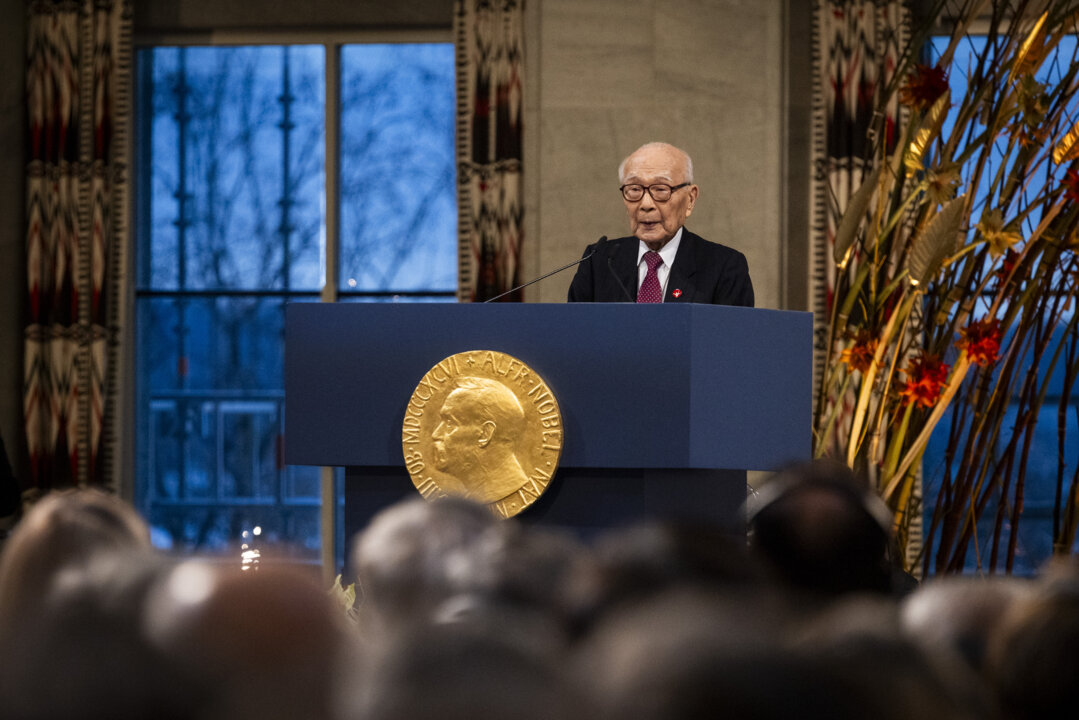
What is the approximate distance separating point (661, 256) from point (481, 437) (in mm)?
1264

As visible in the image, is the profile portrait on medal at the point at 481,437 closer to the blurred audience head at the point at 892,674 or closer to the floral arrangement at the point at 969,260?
the floral arrangement at the point at 969,260

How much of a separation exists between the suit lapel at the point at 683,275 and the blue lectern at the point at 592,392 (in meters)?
0.75

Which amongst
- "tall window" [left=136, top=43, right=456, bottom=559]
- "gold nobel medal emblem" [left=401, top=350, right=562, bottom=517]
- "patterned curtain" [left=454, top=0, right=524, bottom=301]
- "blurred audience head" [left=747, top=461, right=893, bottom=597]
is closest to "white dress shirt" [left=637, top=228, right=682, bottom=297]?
"gold nobel medal emblem" [left=401, top=350, right=562, bottom=517]

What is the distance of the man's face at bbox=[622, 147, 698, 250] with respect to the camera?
2.82 meters

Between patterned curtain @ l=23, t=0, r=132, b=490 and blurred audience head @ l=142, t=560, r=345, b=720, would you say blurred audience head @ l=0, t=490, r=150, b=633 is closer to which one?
blurred audience head @ l=142, t=560, r=345, b=720

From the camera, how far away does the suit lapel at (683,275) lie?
263cm

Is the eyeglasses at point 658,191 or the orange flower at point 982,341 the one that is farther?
the eyeglasses at point 658,191

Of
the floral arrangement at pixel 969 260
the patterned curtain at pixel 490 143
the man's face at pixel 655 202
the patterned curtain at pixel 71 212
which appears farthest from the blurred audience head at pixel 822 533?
the patterned curtain at pixel 71 212

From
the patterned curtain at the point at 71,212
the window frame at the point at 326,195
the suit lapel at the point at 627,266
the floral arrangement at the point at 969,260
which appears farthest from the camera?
the window frame at the point at 326,195

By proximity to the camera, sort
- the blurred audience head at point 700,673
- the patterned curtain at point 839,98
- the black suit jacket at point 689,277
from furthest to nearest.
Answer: the patterned curtain at point 839,98
the black suit jacket at point 689,277
the blurred audience head at point 700,673

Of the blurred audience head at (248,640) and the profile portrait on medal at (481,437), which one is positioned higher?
the blurred audience head at (248,640)

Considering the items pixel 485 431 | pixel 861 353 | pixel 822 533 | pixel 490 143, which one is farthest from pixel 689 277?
pixel 490 143

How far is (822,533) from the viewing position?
210mm

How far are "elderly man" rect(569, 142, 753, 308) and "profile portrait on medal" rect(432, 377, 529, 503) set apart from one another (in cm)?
102
